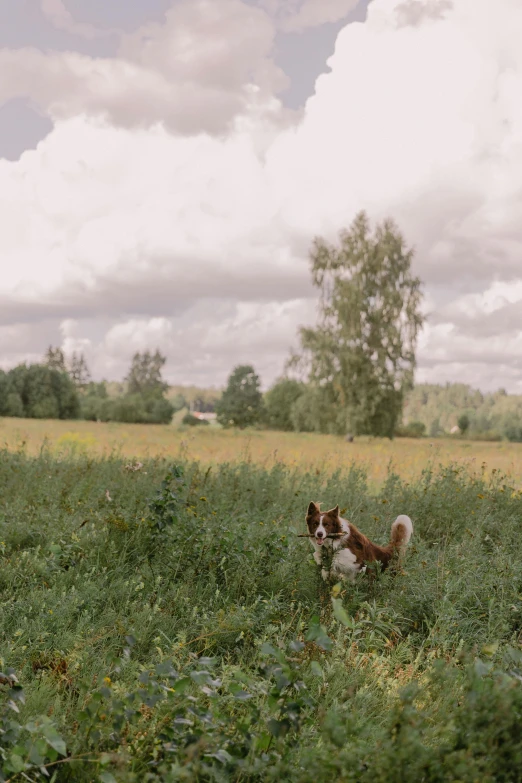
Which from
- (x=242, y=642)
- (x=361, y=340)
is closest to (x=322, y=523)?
(x=242, y=642)

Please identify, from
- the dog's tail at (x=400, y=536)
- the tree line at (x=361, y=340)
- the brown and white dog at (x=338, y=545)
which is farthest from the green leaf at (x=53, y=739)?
the tree line at (x=361, y=340)

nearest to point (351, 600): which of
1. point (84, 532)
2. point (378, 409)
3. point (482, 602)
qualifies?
point (482, 602)

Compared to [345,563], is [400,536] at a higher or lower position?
higher

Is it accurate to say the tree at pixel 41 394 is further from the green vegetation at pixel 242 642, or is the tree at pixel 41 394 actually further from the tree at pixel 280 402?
the green vegetation at pixel 242 642

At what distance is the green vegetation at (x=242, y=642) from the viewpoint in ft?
7.74

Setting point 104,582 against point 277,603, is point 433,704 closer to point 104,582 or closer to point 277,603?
point 277,603

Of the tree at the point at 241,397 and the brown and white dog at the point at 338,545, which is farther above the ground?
the tree at the point at 241,397

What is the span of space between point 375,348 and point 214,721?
106ft

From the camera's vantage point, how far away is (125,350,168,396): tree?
342 ft

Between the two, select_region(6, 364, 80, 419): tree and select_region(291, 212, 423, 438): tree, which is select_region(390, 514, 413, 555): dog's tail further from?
select_region(6, 364, 80, 419): tree

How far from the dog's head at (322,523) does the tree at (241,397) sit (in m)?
62.4

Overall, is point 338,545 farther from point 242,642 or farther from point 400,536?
point 242,642

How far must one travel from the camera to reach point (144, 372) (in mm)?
105062

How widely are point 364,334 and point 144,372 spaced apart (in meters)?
75.5
